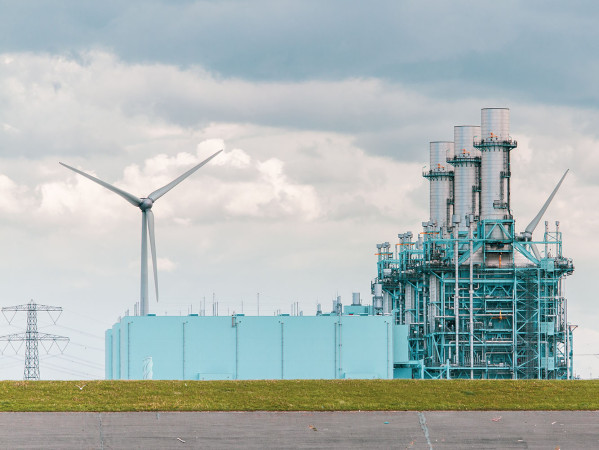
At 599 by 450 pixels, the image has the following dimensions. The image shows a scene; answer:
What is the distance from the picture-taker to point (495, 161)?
369 feet

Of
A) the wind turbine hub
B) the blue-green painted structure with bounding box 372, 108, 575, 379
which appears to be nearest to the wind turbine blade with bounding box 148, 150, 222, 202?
the wind turbine hub

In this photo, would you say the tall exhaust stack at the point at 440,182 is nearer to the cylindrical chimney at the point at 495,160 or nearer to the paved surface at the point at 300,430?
the cylindrical chimney at the point at 495,160

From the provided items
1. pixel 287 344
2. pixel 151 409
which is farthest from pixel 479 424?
pixel 287 344

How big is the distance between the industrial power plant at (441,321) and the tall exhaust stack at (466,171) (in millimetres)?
114

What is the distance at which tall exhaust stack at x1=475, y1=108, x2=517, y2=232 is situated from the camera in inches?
4412

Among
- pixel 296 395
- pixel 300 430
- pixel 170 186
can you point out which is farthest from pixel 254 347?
pixel 300 430

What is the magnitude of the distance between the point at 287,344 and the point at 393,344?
10.5 metres

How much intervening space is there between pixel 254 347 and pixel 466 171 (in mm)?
30063

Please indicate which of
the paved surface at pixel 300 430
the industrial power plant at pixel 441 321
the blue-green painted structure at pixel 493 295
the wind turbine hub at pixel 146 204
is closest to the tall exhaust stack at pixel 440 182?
the industrial power plant at pixel 441 321

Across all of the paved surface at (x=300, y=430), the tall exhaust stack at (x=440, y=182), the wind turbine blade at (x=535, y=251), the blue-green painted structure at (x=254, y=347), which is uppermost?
the tall exhaust stack at (x=440, y=182)

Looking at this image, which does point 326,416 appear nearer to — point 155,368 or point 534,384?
point 534,384

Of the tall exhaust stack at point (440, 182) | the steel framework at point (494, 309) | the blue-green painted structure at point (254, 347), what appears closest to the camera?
the blue-green painted structure at point (254, 347)

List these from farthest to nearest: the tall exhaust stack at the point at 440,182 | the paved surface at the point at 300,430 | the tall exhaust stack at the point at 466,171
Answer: the tall exhaust stack at the point at 440,182 < the tall exhaust stack at the point at 466,171 < the paved surface at the point at 300,430

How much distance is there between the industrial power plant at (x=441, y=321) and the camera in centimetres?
9919
